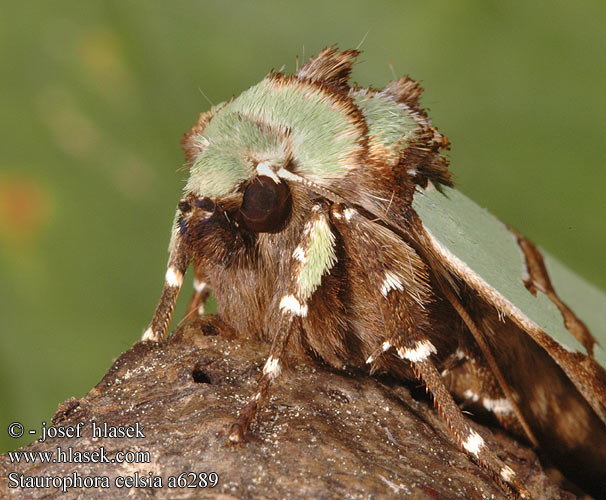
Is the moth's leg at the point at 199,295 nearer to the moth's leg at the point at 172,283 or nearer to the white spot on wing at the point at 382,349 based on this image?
the moth's leg at the point at 172,283

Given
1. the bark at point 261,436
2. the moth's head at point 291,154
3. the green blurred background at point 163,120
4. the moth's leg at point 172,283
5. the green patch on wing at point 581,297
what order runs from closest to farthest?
the bark at point 261,436, the moth's head at point 291,154, the moth's leg at point 172,283, the green patch on wing at point 581,297, the green blurred background at point 163,120

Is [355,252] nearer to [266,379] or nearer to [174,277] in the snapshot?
[266,379]

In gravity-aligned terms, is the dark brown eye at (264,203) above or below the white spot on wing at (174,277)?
above

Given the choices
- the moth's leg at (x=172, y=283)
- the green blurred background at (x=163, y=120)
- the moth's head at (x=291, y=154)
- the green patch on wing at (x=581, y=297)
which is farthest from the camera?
the green blurred background at (x=163, y=120)

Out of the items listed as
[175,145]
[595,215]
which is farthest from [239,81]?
[595,215]

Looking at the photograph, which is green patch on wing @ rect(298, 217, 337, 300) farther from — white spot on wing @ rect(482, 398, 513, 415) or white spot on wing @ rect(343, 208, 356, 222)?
white spot on wing @ rect(482, 398, 513, 415)

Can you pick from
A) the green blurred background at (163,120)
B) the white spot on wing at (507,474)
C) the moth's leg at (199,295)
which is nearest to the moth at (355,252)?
the white spot on wing at (507,474)
